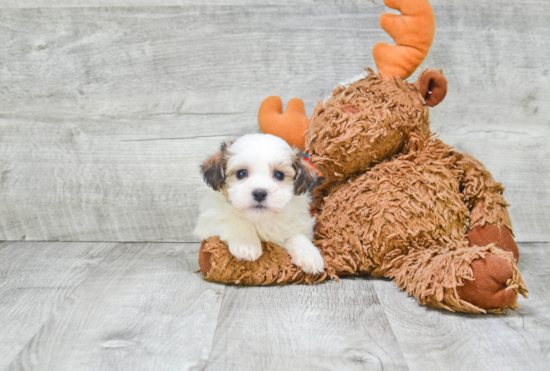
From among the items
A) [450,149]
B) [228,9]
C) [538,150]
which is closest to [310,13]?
[228,9]

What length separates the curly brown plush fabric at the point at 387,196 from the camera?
1.60 m

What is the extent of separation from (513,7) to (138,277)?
6.77 feet

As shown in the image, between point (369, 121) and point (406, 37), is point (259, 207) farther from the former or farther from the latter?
point (406, 37)

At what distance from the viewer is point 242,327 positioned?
1.30 metres

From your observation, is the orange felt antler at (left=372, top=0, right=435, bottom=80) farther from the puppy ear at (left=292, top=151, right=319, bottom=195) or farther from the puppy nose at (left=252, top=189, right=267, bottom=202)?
the puppy nose at (left=252, top=189, right=267, bottom=202)

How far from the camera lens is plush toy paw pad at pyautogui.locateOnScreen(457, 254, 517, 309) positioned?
4.25 feet

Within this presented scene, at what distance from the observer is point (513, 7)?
2.23 meters

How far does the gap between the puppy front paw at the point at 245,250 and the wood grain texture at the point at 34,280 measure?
57 cm

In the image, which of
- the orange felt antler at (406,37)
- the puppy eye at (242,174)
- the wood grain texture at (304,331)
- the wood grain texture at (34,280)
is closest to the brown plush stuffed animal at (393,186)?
the orange felt antler at (406,37)

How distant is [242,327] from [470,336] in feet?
1.97

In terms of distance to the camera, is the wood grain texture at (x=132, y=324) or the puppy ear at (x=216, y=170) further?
the puppy ear at (x=216, y=170)

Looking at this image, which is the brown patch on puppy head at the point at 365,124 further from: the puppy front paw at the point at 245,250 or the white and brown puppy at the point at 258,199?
the puppy front paw at the point at 245,250

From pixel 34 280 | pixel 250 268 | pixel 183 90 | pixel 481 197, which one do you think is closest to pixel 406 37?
pixel 481 197

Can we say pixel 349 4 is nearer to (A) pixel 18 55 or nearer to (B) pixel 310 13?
(B) pixel 310 13
